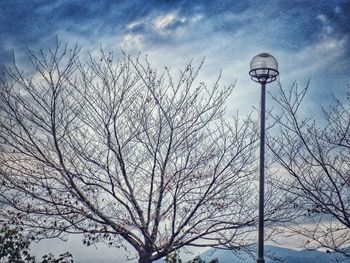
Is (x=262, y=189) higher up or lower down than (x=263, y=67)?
lower down

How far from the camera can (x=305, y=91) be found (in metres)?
11.2

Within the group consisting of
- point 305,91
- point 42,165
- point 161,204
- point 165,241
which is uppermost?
point 305,91

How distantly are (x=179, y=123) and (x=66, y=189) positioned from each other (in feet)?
11.7

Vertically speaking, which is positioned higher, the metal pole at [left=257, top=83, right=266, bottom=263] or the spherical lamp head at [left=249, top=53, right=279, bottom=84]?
the spherical lamp head at [left=249, top=53, right=279, bottom=84]

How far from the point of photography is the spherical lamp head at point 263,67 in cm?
954

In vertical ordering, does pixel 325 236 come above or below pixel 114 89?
below

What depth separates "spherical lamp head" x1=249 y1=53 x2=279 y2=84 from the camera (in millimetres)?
9539

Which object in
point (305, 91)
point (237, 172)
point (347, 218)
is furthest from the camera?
point (237, 172)

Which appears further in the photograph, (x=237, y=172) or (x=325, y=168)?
(x=237, y=172)

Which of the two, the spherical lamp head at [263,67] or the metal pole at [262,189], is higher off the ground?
→ the spherical lamp head at [263,67]

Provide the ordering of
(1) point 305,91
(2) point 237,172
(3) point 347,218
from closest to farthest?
1. (3) point 347,218
2. (1) point 305,91
3. (2) point 237,172

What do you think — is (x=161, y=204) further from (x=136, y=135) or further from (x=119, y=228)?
(x=136, y=135)

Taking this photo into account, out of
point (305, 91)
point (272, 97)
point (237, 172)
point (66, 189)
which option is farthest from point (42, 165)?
point (305, 91)

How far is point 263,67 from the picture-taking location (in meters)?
9.53
